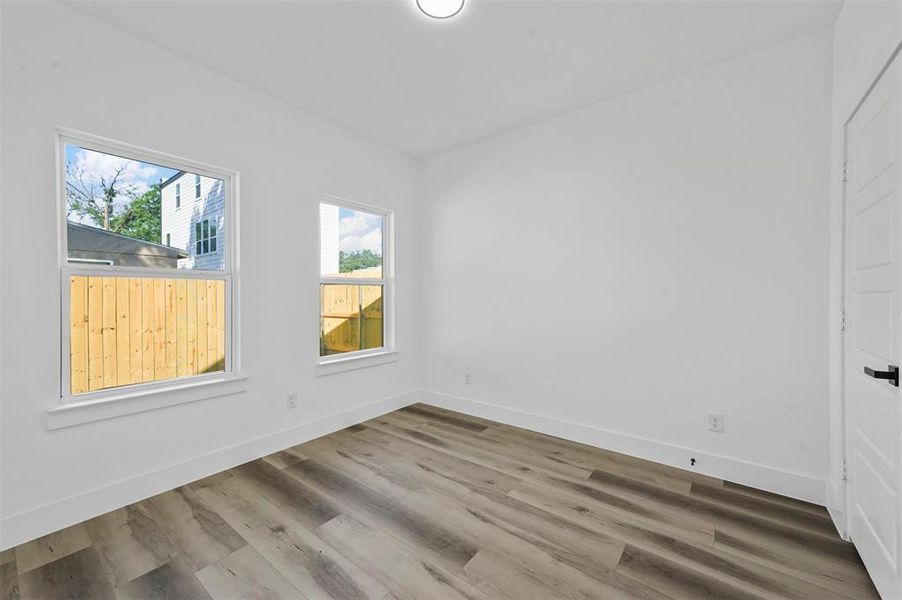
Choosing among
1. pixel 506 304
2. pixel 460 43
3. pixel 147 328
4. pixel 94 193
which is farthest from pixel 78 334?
pixel 506 304

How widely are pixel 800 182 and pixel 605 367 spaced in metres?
1.68

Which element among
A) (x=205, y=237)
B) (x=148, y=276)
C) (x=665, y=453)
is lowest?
(x=665, y=453)

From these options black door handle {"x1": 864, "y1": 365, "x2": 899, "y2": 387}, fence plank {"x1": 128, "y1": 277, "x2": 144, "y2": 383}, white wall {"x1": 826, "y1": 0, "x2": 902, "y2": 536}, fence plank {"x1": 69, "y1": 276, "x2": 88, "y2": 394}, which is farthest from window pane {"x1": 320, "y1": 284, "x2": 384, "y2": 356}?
white wall {"x1": 826, "y1": 0, "x2": 902, "y2": 536}

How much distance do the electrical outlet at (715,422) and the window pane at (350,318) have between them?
116 inches

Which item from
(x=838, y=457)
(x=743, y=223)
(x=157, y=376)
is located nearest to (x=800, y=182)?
(x=743, y=223)

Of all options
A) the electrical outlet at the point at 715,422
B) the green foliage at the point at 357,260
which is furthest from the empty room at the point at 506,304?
the green foliage at the point at 357,260

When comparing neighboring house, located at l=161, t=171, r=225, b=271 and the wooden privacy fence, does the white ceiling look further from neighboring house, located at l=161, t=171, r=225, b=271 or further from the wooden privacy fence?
the wooden privacy fence

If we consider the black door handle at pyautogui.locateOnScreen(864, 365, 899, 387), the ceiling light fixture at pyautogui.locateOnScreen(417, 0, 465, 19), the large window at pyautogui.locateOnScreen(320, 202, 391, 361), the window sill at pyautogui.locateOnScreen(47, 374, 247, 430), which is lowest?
the window sill at pyautogui.locateOnScreen(47, 374, 247, 430)

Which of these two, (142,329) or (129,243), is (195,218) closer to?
(129,243)

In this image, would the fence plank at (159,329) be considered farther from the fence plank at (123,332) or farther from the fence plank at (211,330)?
the fence plank at (211,330)

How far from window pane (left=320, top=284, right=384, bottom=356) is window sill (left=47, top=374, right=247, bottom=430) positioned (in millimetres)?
855

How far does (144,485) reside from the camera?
2.28 m

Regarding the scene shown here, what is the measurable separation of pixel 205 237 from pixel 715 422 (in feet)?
12.2

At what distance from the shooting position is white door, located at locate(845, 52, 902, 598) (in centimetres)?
139
